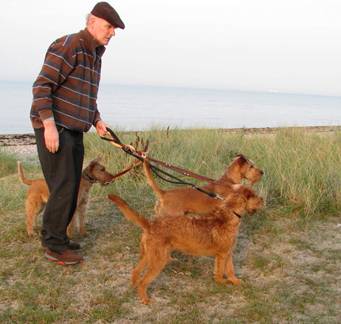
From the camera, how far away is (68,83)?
14.5ft

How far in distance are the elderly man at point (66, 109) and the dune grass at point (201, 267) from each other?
18.8 inches

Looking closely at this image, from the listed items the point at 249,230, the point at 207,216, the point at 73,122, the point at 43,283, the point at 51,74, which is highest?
the point at 51,74

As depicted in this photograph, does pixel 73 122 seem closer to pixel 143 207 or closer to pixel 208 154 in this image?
pixel 143 207

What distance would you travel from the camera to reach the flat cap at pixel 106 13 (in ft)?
14.1

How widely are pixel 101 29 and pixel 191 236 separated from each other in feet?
6.91

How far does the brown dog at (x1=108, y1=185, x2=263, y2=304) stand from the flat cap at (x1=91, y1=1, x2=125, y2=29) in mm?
1624

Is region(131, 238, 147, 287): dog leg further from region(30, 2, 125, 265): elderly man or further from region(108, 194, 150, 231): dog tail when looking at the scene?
region(30, 2, 125, 265): elderly man

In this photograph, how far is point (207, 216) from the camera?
449 cm

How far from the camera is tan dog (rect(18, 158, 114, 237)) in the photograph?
5543mm

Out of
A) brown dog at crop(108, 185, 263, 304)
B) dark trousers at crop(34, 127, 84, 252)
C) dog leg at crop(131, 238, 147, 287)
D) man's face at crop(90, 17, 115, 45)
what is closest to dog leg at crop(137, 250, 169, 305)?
brown dog at crop(108, 185, 263, 304)

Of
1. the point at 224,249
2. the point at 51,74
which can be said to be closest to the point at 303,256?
the point at 224,249

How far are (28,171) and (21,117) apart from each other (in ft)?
64.1

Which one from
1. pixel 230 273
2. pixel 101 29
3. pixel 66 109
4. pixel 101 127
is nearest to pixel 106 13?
pixel 101 29

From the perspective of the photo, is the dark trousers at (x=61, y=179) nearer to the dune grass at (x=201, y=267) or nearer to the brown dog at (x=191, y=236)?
the dune grass at (x=201, y=267)
